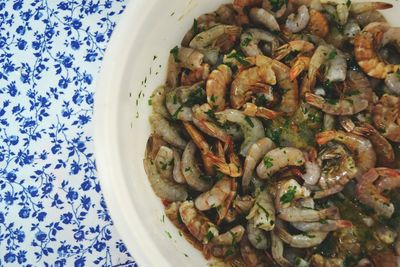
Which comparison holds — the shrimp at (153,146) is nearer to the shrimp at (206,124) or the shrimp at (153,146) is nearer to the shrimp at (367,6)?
the shrimp at (206,124)

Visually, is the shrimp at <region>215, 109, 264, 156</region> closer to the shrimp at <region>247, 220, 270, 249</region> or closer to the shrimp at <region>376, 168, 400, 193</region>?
the shrimp at <region>247, 220, 270, 249</region>

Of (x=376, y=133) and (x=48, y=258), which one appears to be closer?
(x=376, y=133)

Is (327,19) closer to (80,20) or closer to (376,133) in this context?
(376,133)

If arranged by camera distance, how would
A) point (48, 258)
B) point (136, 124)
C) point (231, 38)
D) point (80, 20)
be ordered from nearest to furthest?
point (136, 124)
point (231, 38)
point (48, 258)
point (80, 20)

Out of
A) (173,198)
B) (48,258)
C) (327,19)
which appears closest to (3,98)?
(48,258)

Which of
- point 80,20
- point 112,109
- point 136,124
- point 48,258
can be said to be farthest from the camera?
point 80,20

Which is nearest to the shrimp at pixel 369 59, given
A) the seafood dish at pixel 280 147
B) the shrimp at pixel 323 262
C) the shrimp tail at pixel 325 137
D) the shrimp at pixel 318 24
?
the seafood dish at pixel 280 147

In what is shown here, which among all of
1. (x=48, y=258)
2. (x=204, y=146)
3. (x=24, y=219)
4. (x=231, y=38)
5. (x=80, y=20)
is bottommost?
(x=48, y=258)
